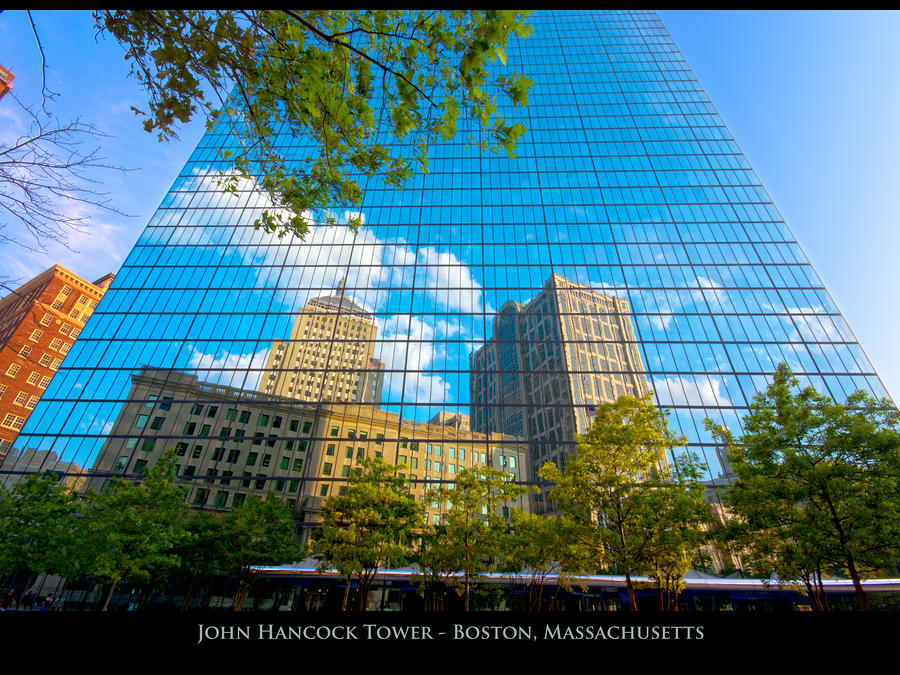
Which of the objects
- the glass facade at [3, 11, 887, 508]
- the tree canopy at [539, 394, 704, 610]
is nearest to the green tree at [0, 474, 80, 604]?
the glass facade at [3, 11, 887, 508]

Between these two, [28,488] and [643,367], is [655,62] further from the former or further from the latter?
[28,488]

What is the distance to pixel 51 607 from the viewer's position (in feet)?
81.8

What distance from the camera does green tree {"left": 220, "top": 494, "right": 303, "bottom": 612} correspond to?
2331 cm

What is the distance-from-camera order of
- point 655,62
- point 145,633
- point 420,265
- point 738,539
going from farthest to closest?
point 655,62
point 420,265
point 738,539
point 145,633

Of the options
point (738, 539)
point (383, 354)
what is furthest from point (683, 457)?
point (383, 354)

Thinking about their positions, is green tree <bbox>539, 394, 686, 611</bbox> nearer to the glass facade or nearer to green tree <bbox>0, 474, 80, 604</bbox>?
the glass facade

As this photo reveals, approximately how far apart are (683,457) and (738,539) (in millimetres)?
3418

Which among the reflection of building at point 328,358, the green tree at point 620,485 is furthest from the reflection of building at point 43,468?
the green tree at point 620,485

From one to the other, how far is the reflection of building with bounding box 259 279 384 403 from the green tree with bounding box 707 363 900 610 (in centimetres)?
2757

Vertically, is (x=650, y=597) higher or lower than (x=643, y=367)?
lower

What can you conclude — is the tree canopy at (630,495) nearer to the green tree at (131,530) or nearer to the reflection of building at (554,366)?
the reflection of building at (554,366)

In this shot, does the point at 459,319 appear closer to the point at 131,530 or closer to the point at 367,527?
the point at 367,527

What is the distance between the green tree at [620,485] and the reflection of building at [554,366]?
15829 mm

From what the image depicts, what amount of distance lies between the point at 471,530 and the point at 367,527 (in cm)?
549
